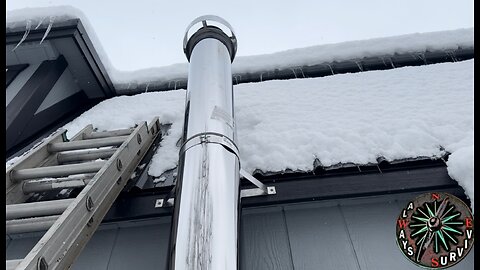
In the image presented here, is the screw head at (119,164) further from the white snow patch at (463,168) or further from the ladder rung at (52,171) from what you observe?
the white snow patch at (463,168)

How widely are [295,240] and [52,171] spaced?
1377mm

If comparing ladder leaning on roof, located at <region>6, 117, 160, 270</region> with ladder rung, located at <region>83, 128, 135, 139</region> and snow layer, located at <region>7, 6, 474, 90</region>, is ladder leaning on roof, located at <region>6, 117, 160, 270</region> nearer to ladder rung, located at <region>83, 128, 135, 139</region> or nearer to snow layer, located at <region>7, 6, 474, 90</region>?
ladder rung, located at <region>83, 128, 135, 139</region>

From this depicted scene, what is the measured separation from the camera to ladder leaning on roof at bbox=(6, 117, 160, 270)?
131 cm

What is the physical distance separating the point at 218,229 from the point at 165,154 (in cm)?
134

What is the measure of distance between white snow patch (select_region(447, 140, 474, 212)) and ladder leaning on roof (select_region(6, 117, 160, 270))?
1766 mm

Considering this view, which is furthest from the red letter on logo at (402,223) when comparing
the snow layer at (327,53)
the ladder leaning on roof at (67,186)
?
the snow layer at (327,53)

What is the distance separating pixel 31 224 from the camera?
1608 mm

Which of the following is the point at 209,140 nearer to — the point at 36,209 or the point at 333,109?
the point at 36,209

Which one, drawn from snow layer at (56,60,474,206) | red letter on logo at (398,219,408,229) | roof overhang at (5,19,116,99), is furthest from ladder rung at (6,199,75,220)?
roof overhang at (5,19,116,99)

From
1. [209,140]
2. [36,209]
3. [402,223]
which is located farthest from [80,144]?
[402,223]

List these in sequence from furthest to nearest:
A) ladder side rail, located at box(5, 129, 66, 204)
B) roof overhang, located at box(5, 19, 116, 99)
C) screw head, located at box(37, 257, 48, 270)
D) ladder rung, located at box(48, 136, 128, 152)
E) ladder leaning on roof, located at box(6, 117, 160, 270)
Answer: roof overhang, located at box(5, 19, 116, 99)
ladder rung, located at box(48, 136, 128, 152)
ladder side rail, located at box(5, 129, 66, 204)
ladder leaning on roof, located at box(6, 117, 160, 270)
screw head, located at box(37, 257, 48, 270)

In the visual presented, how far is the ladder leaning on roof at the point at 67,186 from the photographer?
131cm

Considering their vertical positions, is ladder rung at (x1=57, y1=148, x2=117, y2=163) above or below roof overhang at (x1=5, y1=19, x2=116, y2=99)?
below
